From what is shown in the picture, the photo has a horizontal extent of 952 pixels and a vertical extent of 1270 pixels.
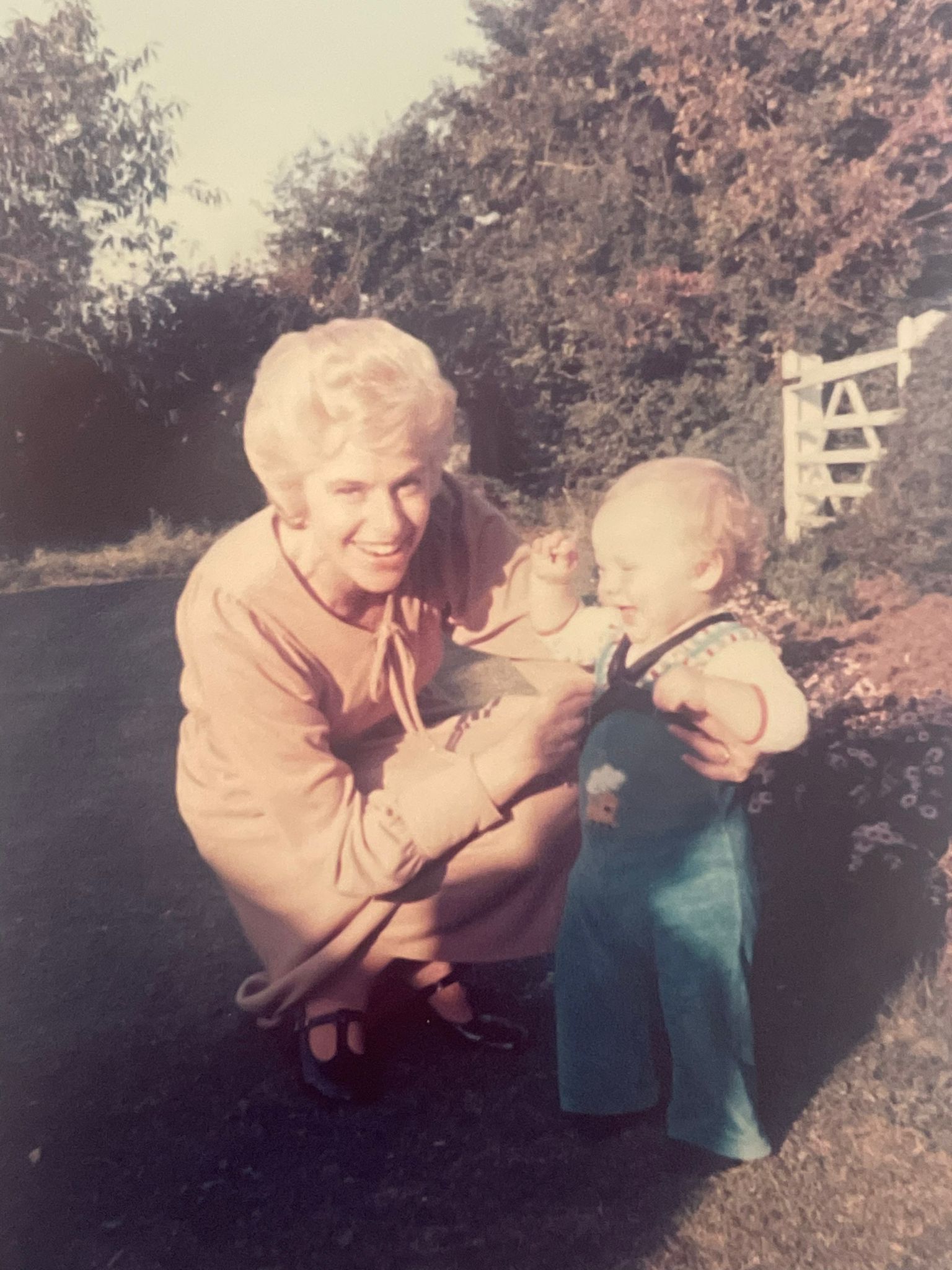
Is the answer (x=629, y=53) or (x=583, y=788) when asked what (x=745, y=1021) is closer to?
(x=583, y=788)

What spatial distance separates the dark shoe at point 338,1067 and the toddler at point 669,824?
1.18 ft

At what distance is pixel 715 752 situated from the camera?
158 centimetres

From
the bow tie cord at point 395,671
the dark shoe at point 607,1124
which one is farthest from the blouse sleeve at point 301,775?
the dark shoe at point 607,1124

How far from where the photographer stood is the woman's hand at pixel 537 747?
67.7 inches

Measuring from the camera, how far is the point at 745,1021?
1648mm

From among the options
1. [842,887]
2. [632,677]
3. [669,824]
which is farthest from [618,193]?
[842,887]

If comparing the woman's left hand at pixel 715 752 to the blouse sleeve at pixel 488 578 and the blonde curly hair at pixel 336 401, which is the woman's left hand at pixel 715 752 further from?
the blonde curly hair at pixel 336 401

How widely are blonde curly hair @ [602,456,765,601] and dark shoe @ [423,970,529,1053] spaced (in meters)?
0.90

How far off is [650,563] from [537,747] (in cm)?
36

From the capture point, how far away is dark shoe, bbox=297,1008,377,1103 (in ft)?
5.94

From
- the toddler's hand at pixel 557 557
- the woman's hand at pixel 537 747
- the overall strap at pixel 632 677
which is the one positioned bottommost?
the woman's hand at pixel 537 747

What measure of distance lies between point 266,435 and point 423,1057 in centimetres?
114

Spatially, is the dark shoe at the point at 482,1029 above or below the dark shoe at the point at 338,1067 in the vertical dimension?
below

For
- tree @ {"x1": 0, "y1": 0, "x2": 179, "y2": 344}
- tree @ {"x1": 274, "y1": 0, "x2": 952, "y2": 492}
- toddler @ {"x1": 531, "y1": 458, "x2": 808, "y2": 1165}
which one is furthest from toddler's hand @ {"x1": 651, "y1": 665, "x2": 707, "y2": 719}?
tree @ {"x1": 0, "y1": 0, "x2": 179, "y2": 344}
